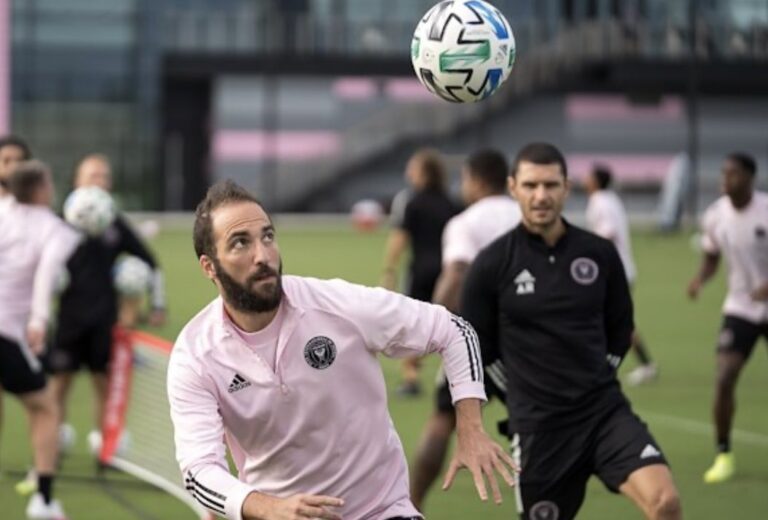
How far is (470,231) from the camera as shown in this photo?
11.3 meters

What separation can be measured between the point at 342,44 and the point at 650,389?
4650cm

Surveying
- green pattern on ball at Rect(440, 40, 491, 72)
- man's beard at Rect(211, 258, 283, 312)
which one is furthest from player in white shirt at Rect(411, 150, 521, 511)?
Answer: man's beard at Rect(211, 258, 283, 312)

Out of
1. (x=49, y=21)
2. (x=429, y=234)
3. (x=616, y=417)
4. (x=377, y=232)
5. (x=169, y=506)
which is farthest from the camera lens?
(x=49, y=21)

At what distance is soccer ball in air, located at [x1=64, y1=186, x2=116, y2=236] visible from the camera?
13117mm

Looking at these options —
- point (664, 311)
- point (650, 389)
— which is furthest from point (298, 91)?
point (650, 389)

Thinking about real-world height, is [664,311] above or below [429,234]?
below

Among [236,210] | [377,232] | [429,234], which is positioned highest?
[236,210]

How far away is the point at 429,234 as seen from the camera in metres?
16.5

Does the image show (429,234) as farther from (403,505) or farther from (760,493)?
(403,505)

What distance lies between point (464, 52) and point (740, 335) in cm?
595

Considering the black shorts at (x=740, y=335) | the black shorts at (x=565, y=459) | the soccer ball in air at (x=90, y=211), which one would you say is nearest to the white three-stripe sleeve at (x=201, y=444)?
the black shorts at (x=565, y=459)

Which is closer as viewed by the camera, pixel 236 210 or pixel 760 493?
pixel 236 210

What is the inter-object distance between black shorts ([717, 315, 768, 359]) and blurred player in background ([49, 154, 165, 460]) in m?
4.46

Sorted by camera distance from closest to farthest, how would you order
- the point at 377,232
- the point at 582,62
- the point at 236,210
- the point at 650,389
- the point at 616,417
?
1. the point at 236,210
2. the point at 616,417
3. the point at 650,389
4. the point at 377,232
5. the point at 582,62
